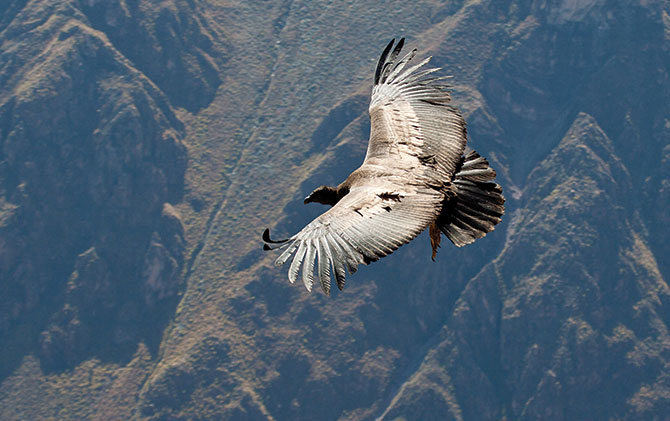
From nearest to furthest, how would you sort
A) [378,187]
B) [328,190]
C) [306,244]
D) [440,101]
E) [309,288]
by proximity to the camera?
[309,288] → [306,244] → [378,187] → [328,190] → [440,101]

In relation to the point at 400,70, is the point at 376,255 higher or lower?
lower

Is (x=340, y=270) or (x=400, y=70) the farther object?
(x=400, y=70)

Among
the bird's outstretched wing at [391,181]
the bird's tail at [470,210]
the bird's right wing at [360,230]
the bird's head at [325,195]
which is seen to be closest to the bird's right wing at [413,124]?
the bird's outstretched wing at [391,181]

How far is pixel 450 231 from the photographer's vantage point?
2895 centimetres

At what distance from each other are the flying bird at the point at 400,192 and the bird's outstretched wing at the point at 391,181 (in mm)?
24

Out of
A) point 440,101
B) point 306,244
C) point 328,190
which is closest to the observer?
point 306,244

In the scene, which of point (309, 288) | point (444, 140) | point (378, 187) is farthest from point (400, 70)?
point (309, 288)

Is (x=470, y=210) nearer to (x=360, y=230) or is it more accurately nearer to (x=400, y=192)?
(x=400, y=192)

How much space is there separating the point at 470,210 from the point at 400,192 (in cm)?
262

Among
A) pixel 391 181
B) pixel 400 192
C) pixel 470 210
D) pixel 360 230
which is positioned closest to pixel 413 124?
pixel 391 181

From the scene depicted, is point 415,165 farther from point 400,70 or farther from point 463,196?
point 400,70

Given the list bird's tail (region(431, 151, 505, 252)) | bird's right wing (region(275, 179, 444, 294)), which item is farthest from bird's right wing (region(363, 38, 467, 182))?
bird's right wing (region(275, 179, 444, 294))

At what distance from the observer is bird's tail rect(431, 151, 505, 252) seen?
2869cm

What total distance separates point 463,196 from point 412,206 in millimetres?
3311
